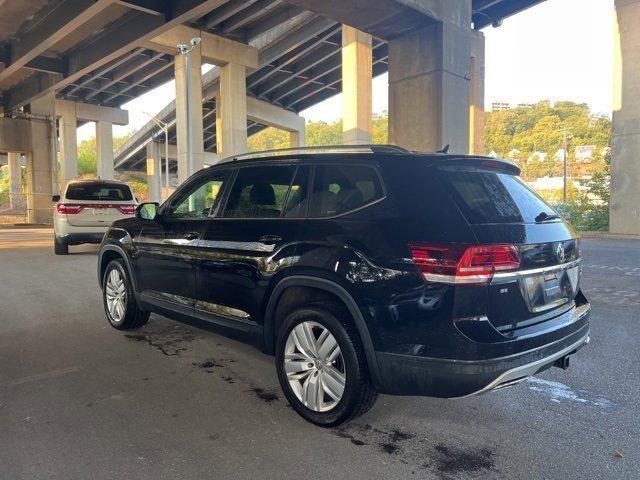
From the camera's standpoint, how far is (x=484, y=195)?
321cm

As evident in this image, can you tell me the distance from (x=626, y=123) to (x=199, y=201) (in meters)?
20.3

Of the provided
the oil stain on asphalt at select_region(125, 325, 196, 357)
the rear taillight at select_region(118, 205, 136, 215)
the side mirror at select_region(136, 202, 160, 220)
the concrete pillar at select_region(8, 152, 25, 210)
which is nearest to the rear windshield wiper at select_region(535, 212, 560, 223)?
the oil stain on asphalt at select_region(125, 325, 196, 357)

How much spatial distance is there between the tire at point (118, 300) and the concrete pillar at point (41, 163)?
32.2 meters

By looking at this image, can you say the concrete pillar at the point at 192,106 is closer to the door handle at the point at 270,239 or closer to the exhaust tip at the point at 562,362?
the door handle at the point at 270,239

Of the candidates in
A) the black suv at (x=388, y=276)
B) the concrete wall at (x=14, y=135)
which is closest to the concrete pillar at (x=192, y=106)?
the concrete wall at (x=14, y=135)

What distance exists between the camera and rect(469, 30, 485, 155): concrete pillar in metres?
26.7

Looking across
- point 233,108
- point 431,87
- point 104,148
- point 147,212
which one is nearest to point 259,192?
point 147,212

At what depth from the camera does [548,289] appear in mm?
3121

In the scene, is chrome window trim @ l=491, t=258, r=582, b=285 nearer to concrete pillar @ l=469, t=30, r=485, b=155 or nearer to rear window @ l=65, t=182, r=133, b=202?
rear window @ l=65, t=182, r=133, b=202

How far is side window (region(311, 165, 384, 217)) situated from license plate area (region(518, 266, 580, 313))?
3.36 feet

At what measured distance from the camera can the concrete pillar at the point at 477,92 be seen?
26.7 m

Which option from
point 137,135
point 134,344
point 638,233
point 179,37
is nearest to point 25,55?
point 179,37

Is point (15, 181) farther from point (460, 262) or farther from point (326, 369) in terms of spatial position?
point (460, 262)

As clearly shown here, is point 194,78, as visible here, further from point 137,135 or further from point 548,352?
point 137,135
